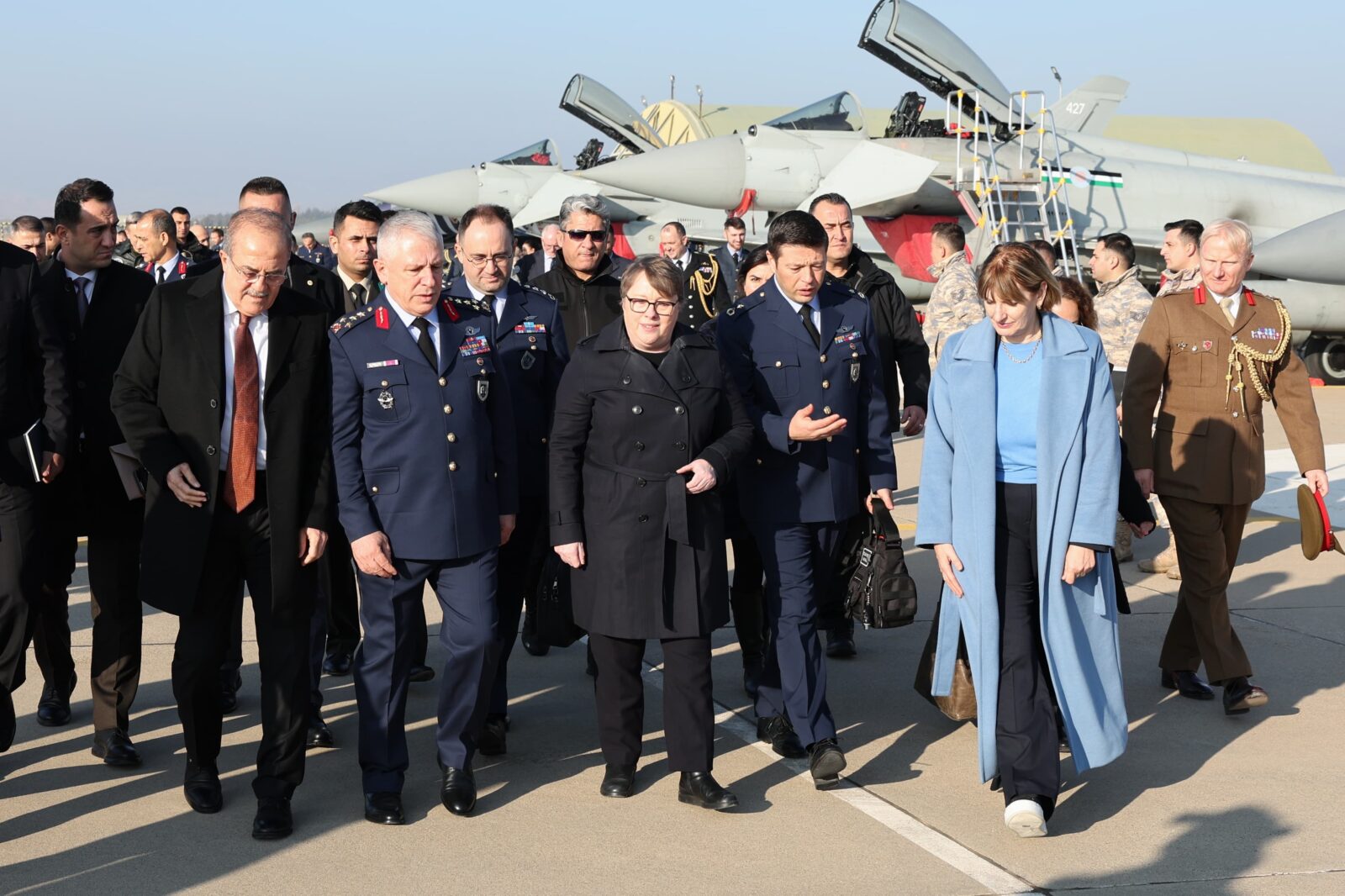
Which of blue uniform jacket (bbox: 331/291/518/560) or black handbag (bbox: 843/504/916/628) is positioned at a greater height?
blue uniform jacket (bbox: 331/291/518/560)

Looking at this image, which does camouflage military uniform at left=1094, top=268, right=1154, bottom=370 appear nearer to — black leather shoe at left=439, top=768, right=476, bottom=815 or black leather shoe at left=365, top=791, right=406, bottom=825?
black leather shoe at left=439, top=768, right=476, bottom=815

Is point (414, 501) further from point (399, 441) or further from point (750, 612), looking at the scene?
point (750, 612)

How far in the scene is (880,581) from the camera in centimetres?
485

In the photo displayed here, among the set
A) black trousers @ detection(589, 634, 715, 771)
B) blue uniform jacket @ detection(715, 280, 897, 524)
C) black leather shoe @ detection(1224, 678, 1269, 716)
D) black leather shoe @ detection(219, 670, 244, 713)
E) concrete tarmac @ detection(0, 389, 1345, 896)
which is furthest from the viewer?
black leather shoe @ detection(219, 670, 244, 713)

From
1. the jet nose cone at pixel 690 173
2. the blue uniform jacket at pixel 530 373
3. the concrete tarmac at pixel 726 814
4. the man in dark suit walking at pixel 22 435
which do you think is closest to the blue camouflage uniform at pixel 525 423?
the blue uniform jacket at pixel 530 373

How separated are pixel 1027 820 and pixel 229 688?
3.19 m

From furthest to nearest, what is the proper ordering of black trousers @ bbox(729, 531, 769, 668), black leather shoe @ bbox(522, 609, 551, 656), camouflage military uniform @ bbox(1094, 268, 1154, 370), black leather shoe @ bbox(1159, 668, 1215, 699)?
1. camouflage military uniform @ bbox(1094, 268, 1154, 370)
2. black trousers @ bbox(729, 531, 769, 668)
3. black leather shoe @ bbox(1159, 668, 1215, 699)
4. black leather shoe @ bbox(522, 609, 551, 656)

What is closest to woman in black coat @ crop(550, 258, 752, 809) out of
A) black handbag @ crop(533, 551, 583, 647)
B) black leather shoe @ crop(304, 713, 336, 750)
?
black handbag @ crop(533, 551, 583, 647)

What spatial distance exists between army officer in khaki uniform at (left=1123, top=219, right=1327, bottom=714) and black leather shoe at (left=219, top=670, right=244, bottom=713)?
3707 millimetres

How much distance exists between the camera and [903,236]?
18.5 meters

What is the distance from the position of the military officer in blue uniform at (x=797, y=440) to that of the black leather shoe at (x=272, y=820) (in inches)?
65.2

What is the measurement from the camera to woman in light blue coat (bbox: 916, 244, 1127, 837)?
4098 mm

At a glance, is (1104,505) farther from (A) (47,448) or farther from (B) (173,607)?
(A) (47,448)

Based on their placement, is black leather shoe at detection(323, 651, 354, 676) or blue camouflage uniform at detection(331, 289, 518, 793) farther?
black leather shoe at detection(323, 651, 354, 676)
